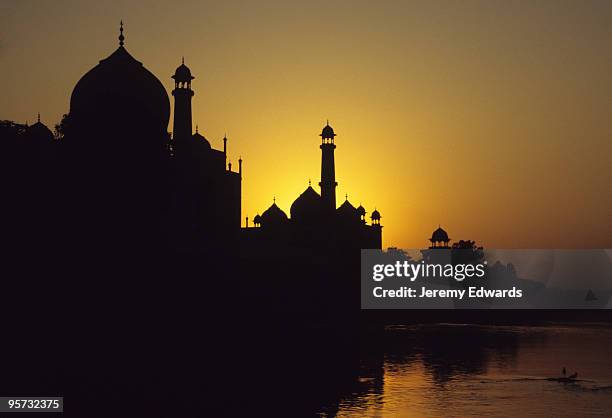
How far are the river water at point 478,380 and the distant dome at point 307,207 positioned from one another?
11604 mm

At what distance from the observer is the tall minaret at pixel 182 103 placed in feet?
129

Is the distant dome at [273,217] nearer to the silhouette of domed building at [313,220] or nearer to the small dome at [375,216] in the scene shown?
the silhouette of domed building at [313,220]

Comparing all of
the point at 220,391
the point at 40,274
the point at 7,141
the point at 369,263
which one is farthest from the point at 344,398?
the point at 369,263

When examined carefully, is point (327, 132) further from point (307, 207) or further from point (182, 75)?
point (182, 75)

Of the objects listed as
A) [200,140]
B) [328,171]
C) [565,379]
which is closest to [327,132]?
[328,171]

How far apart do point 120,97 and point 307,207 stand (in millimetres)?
23604

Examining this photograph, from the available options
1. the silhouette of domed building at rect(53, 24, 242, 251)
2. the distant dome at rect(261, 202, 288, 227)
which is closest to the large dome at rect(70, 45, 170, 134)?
the silhouette of domed building at rect(53, 24, 242, 251)

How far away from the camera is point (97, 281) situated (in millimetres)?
26703

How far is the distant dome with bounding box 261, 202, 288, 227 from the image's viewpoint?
179 ft

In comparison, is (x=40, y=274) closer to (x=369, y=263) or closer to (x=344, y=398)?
(x=344, y=398)

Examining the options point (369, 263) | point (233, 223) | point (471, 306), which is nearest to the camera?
point (233, 223)

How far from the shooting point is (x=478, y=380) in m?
27.3

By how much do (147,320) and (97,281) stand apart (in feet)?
6.31

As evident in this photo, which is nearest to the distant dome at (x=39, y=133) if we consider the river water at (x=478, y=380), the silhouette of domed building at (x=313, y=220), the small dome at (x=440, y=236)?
the river water at (x=478, y=380)
